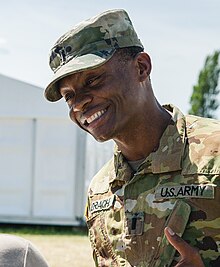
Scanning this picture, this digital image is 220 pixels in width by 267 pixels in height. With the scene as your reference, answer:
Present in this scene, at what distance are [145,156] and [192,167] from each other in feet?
0.62

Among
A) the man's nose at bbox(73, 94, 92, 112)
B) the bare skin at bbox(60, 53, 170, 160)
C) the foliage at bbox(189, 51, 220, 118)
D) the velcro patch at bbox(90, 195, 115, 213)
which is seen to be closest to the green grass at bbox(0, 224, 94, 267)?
the velcro patch at bbox(90, 195, 115, 213)

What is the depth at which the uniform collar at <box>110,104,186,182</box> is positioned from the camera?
2.29m

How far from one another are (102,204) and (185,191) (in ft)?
1.34

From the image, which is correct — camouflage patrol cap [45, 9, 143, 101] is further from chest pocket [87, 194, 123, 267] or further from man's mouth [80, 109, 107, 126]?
chest pocket [87, 194, 123, 267]

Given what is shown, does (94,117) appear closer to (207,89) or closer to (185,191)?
(185,191)

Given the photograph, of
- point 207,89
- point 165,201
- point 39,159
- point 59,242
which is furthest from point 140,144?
point 207,89

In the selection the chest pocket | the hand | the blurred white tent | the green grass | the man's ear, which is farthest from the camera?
the blurred white tent

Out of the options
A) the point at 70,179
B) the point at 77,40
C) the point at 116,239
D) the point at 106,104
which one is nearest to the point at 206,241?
the point at 116,239

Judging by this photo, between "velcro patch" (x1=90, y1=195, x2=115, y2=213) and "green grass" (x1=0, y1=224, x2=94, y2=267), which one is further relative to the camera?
"green grass" (x1=0, y1=224, x2=94, y2=267)

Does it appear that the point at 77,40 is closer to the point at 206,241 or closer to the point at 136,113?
the point at 136,113

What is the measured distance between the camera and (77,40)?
86.5 inches

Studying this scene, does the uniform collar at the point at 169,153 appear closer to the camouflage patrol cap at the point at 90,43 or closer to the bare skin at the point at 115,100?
the bare skin at the point at 115,100

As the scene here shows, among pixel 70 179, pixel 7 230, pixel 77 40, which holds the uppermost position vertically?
pixel 77 40

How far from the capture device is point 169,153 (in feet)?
7.59
